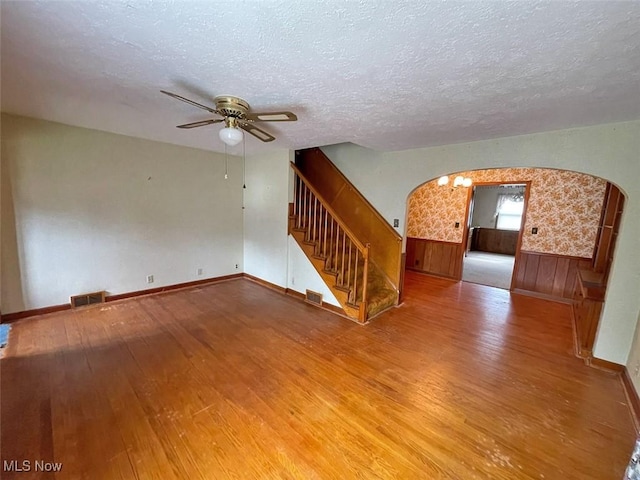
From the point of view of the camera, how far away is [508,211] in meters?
10.2

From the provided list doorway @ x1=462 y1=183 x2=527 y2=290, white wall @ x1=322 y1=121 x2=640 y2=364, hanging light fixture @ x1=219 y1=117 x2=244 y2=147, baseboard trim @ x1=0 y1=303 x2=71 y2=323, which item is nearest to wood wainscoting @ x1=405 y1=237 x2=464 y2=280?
white wall @ x1=322 y1=121 x2=640 y2=364

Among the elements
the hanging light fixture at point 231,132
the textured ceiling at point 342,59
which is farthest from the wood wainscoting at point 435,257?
the hanging light fixture at point 231,132

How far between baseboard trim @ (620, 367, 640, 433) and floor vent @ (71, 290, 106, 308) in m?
5.70

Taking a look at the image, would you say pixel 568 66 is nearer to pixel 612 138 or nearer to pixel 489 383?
pixel 612 138

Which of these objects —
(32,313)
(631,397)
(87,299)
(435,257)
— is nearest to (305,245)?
(87,299)

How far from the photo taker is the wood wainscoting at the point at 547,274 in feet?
14.4

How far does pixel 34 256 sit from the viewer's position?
3145 millimetres

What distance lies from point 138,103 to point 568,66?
3.33 metres

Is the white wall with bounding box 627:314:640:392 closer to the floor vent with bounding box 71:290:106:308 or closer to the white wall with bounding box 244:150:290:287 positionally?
the white wall with bounding box 244:150:290:287

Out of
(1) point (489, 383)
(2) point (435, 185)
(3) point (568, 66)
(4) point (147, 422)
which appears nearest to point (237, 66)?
(3) point (568, 66)

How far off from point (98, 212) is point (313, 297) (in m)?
3.23

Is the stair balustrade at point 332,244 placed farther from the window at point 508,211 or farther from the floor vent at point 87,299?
the window at point 508,211

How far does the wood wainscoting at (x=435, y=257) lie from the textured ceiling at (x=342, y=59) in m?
3.40

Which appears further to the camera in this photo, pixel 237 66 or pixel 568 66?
pixel 237 66
